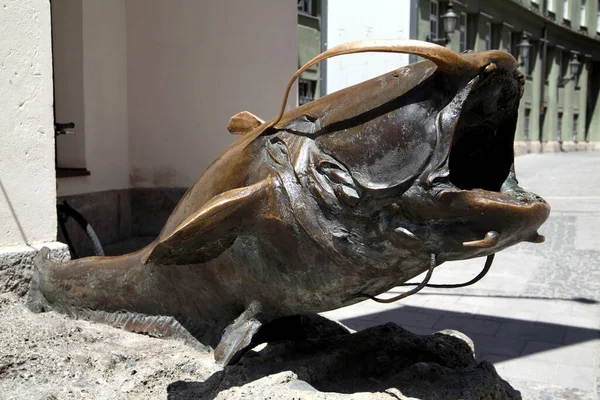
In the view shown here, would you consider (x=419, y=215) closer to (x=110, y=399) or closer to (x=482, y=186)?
(x=482, y=186)

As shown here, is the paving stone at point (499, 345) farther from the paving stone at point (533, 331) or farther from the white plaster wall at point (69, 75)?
the white plaster wall at point (69, 75)

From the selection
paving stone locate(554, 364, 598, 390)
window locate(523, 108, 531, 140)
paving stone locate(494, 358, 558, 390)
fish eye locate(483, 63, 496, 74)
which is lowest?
window locate(523, 108, 531, 140)

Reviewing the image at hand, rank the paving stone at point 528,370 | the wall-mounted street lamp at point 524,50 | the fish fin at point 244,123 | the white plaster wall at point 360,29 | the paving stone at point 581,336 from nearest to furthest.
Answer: the fish fin at point 244,123, the paving stone at point 528,370, the paving stone at point 581,336, the white plaster wall at point 360,29, the wall-mounted street lamp at point 524,50

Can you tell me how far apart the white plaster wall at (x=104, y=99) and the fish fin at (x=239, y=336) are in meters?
3.92

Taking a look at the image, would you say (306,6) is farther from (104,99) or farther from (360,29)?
(104,99)

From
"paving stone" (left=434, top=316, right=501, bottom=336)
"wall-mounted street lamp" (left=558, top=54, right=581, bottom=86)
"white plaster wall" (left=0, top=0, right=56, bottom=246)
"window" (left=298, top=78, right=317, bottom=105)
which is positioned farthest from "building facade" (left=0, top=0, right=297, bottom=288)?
"wall-mounted street lamp" (left=558, top=54, right=581, bottom=86)

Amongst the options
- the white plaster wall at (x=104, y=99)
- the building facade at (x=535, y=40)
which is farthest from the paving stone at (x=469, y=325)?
the building facade at (x=535, y=40)

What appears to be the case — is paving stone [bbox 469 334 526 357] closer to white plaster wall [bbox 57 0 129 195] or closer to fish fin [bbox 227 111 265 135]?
fish fin [bbox 227 111 265 135]

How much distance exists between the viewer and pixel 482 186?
7.64 ft

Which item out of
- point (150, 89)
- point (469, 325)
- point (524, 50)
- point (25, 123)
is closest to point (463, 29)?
point (524, 50)

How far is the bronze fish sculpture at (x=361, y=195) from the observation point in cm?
203

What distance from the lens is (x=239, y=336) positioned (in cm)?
252

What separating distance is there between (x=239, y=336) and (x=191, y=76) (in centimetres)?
530

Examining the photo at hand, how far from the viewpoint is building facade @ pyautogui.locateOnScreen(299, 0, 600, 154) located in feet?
33.4
